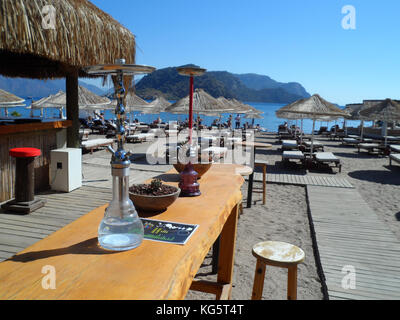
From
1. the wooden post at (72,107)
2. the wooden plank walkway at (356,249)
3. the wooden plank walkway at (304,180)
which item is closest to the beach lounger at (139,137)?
the wooden plank walkway at (304,180)

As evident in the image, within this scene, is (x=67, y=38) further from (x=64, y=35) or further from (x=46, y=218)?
(x=46, y=218)

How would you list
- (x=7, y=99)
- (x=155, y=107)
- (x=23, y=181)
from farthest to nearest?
(x=155, y=107) → (x=7, y=99) → (x=23, y=181)

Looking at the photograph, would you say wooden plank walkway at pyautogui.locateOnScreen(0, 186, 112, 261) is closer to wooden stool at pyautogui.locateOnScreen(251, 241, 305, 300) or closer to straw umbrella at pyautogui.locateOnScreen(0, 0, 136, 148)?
straw umbrella at pyautogui.locateOnScreen(0, 0, 136, 148)

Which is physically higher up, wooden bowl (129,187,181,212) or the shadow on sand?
wooden bowl (129,187,181,212)

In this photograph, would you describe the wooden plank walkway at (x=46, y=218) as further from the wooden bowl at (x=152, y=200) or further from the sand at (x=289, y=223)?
the wooden bowl at (x=152, y=200)

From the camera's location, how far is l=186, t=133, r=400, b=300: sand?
11.0ft

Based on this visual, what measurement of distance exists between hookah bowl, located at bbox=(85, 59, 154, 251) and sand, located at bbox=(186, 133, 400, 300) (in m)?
2.03

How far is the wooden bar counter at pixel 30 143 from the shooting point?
4.71 metres

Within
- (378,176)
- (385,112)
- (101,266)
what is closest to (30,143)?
(101,266)

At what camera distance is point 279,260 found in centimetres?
219

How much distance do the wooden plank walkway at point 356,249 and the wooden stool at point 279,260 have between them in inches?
44.2

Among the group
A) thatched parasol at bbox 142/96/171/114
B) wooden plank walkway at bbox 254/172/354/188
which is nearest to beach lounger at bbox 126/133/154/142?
thatched parasol at bbox 142/96/171/114

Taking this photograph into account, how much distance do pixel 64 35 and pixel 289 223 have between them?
15.0 ft

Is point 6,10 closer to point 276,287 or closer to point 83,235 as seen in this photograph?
point 83,235
